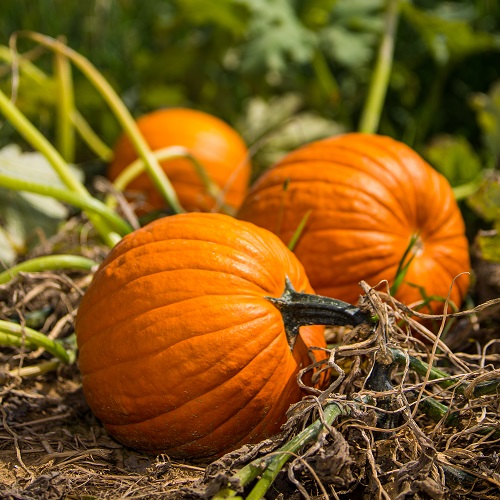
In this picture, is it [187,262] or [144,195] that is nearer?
[187,262]

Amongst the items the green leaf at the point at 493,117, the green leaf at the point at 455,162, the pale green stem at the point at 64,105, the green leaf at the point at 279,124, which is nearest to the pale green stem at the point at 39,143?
the pale green stem at the point at 64,105

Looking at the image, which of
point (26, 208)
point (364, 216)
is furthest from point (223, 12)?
point (364, 216)

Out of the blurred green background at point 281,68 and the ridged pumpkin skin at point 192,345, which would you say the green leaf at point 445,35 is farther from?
the ridged pumpkin skin at point 192,345

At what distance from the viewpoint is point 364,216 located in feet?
6.63

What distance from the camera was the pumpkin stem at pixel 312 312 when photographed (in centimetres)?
165

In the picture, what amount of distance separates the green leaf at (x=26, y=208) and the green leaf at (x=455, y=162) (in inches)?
67.3

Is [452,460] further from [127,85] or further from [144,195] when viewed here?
[127,85]

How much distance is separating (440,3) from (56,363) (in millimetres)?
3018

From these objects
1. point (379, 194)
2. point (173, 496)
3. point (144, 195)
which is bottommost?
point (144, 195)

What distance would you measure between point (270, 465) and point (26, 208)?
5.97ft

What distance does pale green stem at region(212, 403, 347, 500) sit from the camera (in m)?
1.34

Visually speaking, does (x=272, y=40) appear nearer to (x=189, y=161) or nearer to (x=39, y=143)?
(x=189, y=161)

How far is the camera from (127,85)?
4.05 metres

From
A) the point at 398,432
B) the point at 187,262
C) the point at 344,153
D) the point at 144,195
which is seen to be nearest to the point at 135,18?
the point at 144,195
